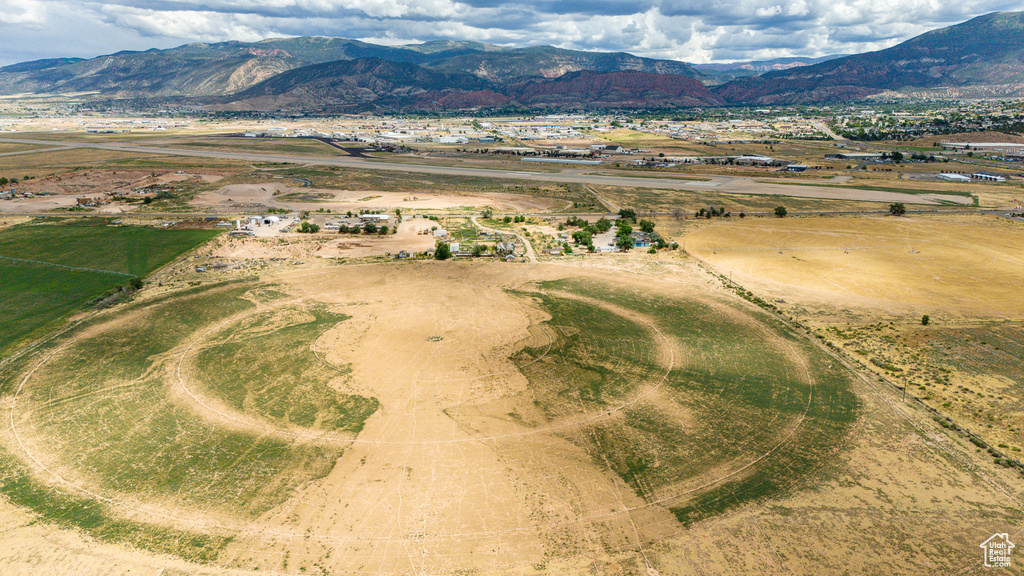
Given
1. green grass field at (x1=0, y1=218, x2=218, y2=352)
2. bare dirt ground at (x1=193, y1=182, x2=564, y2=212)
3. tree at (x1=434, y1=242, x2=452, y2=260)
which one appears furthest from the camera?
bare dirt ground at (x1=193, y1=182, x2=564, y2=212)

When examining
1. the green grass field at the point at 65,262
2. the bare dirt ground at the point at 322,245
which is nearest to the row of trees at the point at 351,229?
the bare dirt ground at the point at 322,245

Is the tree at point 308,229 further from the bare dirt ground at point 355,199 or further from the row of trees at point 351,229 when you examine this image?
the bare dirt ground at point 355,199

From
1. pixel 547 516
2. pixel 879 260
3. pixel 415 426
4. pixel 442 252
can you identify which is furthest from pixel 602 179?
pixel 547 516

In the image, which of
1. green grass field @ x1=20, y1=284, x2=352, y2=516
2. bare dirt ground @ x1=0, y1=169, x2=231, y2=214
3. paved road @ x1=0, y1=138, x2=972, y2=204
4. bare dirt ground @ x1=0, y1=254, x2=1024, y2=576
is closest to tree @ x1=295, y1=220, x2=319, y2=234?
green grass field @ x1=20, y1=284, x2=352, y2=516

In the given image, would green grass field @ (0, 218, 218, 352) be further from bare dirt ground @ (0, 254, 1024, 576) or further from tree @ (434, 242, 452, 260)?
tree @ (434, 242, 452, 260)

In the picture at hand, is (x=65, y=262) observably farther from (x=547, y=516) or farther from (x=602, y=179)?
(x=602, y=179)

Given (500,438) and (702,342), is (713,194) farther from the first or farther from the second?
(500,438)

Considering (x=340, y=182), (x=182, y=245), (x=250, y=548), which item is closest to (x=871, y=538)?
(x=250, y=548)
